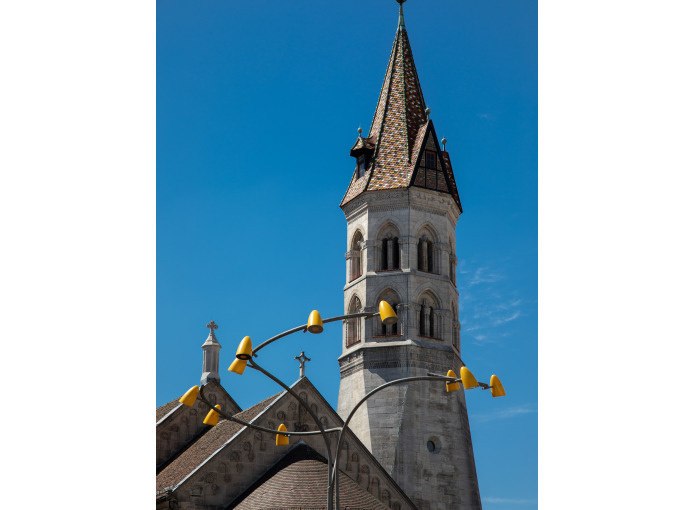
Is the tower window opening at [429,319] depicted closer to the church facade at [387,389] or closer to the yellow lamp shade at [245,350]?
the church facade at [387,389]

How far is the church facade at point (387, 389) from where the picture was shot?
24875 mm

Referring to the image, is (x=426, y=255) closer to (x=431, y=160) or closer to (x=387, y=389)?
(x=431, y=160)

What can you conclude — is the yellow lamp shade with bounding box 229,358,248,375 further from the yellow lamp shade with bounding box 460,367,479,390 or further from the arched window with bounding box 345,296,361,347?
the arched window with bounding box 345,296,361,347

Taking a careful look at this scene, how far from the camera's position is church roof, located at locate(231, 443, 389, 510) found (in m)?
23.3

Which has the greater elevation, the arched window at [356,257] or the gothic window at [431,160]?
the gothic window at [431,160]

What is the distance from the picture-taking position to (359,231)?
32281mm

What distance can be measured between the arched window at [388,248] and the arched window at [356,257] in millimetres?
654

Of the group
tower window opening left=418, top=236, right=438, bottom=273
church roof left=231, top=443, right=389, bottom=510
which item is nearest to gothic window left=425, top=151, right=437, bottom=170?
tower window opening left=418, top=236, right=438, bottom=273

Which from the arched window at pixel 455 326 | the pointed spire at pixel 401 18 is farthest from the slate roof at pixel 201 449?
the pointed spire at pixel 401 18

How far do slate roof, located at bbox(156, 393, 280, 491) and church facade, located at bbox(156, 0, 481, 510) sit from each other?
6cm
